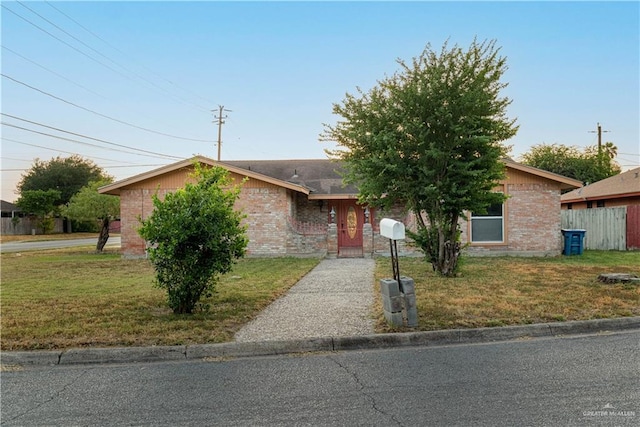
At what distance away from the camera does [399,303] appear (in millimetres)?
5945

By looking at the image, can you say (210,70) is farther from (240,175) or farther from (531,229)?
(531,229)

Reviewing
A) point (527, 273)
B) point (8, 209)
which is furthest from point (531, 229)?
point (8, 209)

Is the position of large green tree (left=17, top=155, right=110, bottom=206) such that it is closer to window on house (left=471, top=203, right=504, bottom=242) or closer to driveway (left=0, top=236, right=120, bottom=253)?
driveway (left=0, top=236, right=120, bottom=253)

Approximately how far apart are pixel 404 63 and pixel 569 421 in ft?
29.7

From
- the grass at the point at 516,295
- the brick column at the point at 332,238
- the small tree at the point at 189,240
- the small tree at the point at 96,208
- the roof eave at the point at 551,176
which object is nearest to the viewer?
the grass at the point at 516,295

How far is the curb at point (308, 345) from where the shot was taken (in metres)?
5.02

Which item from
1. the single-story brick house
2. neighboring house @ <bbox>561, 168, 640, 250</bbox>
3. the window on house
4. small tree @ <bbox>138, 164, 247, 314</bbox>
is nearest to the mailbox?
small tree @ <bbox>138, 164, 247, 314</bbox>

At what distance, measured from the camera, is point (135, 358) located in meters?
5.05

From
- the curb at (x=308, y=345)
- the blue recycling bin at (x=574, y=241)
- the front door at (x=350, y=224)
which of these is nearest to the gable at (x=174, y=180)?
the front door at (x=350, y=224)

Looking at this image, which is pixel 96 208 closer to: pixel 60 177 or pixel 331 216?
pixel 331 216

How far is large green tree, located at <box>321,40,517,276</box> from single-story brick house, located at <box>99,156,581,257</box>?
18.8 ft

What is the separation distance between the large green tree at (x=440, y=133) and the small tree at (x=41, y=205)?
46.1 meters

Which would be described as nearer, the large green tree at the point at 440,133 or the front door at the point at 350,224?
the large green tree at the point at 440,133

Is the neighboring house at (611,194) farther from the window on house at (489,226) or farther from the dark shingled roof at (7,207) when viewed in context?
the dark shingled roof at (7,207)
